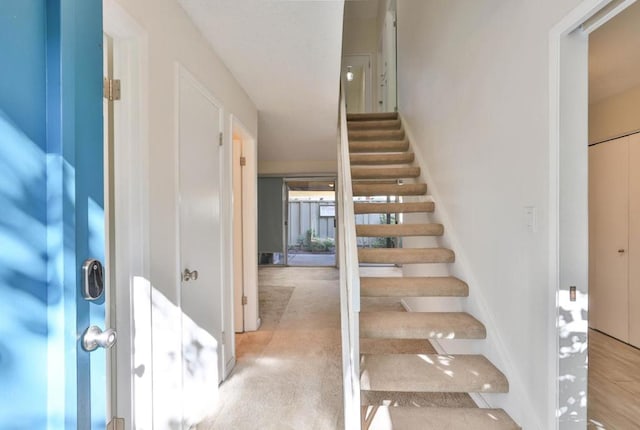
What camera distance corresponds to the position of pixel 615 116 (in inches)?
116

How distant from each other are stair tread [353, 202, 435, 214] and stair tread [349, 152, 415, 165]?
2.45 ft

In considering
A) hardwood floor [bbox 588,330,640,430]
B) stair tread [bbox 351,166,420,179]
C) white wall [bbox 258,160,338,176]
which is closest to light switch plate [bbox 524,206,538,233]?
hardwood floor [bbox 588,330,640,430]

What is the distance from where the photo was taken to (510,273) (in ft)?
5.58

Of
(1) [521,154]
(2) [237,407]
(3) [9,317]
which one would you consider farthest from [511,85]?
(2) [237,407]

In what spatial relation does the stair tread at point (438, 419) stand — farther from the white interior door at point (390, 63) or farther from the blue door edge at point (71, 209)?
the white interior door at point (390, 63)

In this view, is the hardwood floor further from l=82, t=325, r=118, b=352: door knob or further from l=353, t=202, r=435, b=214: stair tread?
l=82, t=325, r=118, b=352: door knob

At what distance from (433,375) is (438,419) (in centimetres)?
21

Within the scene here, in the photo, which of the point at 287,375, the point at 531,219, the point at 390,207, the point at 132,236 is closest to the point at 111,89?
the point at 132,236

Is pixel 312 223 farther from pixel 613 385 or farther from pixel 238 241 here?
pixel 613 385

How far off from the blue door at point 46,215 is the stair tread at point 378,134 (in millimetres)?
3400

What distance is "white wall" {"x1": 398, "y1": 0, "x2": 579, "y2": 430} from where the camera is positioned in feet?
4.70

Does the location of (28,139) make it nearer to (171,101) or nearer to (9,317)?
(9,317)

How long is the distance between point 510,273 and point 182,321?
1.87 m

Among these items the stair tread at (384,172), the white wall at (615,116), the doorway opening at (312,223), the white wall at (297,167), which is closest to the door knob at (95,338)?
the stair tread at (384,172)
